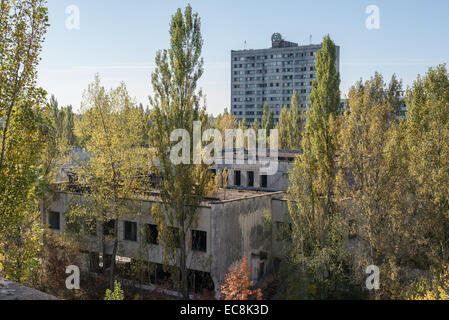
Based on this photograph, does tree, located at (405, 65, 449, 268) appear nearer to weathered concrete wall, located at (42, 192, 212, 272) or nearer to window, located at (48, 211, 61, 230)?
weathered concrete wall, located at (42, 192, 212, 272)

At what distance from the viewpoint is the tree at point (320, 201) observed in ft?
70.7

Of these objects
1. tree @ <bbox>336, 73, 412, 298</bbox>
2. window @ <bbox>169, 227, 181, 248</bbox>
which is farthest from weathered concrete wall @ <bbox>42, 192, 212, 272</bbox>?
tree @ <bbox>336, 73, 412, 298</bbox>

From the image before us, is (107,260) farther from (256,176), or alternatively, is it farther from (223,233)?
(256,176)

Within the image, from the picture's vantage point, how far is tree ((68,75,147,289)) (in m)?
25.3

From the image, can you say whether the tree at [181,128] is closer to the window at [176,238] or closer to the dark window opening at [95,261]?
the window at [176,238]

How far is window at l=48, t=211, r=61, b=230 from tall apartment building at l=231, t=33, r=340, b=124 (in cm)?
10256

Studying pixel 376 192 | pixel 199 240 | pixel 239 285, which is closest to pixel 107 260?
pixel 199 240

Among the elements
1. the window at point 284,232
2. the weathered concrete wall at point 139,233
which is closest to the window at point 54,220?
the weathered concrete wall at point 139,233

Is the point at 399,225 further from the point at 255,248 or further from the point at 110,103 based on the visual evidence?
the point at 110,103

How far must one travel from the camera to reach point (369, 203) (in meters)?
20.2

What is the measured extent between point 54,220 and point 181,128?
14.3 m

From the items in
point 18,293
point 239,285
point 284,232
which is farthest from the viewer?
point 284,232

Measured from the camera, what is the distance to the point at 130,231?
26797 mm

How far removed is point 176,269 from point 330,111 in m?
13.9
